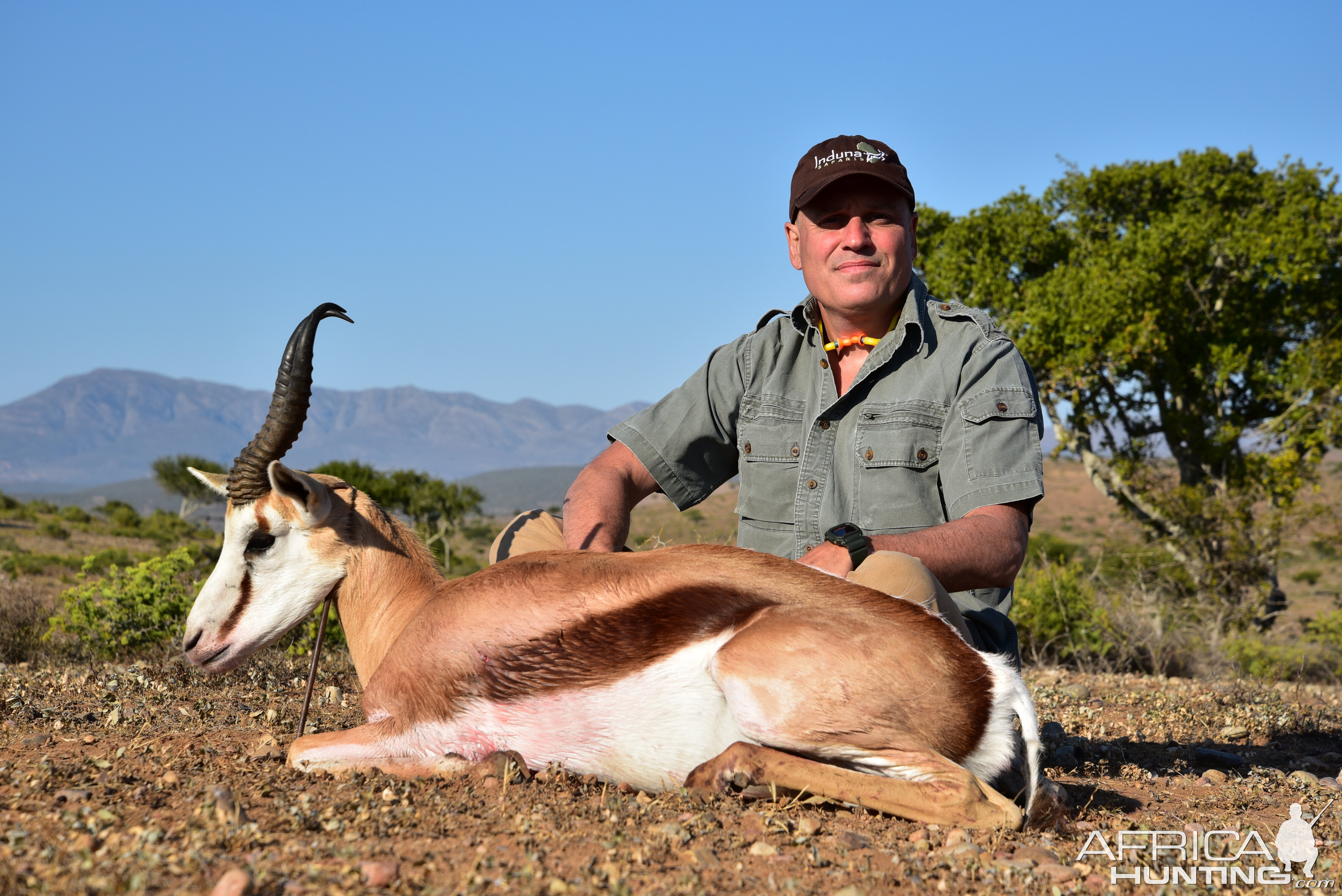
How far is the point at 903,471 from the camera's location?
4773 millimetres

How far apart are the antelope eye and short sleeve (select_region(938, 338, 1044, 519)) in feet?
9.62

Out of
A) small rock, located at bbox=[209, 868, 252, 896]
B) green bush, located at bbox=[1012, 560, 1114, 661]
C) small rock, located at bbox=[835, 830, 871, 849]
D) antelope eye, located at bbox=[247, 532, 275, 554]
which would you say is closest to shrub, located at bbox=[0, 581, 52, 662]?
antelope eye, located at bbox=[247, 532, 275, 554]

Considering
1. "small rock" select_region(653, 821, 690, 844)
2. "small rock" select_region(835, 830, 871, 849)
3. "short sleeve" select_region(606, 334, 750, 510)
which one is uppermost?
"short sleeve" select_region(606, 334, 750, 510)

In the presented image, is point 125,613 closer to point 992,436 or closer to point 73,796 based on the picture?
point 73,796

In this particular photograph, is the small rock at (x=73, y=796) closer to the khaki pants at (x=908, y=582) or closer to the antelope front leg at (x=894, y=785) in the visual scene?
the khaki pants at (x=908, y=582)

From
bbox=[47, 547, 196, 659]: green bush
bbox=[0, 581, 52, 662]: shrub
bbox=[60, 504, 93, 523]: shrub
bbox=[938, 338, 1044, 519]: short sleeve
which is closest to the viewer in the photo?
bbox=[938, 338, 1044, 519]: short sleeve

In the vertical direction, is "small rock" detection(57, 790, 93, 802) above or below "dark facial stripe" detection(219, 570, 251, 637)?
below

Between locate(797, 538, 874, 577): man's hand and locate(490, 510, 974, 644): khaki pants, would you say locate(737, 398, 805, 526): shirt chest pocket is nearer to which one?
locate(797, 538, 874, 577): man's hand

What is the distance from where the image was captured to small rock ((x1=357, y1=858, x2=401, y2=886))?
2793mm

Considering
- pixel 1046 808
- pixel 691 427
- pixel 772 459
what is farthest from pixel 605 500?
pixel 1046 808

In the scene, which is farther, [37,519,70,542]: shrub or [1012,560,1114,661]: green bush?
[37,519,70,542]: shrub

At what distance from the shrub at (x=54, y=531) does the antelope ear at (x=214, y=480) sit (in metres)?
28.1

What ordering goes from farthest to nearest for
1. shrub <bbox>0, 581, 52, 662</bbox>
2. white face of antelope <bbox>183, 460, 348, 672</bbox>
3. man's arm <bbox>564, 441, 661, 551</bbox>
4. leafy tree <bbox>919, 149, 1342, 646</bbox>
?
leafy tree <bbox>919, 149, 1342, 646</bbox> → shrub <bbox>0, 581, 52, 662</bbox> → man's arm <bbox>564, 441, 661, 551</bbox> → white face of antelope <bbox>183, 460, 348, 672</bbox>

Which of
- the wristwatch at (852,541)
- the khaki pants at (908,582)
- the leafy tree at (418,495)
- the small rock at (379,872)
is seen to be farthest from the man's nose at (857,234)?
the leafy tree at (418,495)
